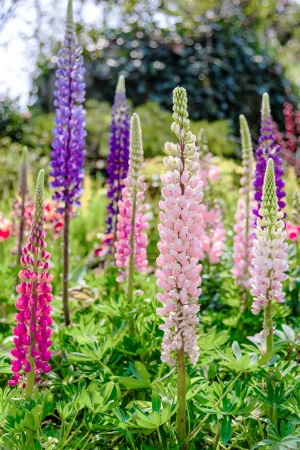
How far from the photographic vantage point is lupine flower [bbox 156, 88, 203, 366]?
1.78 m

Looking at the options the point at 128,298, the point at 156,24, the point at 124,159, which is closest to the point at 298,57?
the point at 156,24

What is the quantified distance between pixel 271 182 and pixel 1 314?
2195 millimetres

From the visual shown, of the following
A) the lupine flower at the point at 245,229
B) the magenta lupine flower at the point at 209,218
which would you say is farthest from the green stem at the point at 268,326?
the magenta lupine flower at the point at 209,218

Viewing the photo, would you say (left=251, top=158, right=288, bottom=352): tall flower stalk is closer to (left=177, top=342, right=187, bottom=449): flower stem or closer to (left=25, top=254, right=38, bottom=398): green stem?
(left=177, top=342, right=187, bottom=449): flower stem

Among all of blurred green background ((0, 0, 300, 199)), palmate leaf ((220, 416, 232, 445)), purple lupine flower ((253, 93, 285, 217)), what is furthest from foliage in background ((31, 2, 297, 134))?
palmate leaf ((220, 416, 232, 445))

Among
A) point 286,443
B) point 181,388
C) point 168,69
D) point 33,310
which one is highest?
point 168,69

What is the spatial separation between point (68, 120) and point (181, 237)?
1.51 metres

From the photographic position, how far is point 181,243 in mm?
1769

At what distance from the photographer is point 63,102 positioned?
10.0ft

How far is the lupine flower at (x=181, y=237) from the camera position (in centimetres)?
178

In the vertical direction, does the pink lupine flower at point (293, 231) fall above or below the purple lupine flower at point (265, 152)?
below

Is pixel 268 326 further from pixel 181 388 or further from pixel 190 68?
pixel 190 68

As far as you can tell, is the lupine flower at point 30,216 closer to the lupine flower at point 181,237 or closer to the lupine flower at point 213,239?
the lupine flower at point 213,239

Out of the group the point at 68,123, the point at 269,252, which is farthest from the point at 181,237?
the point at 68,123
